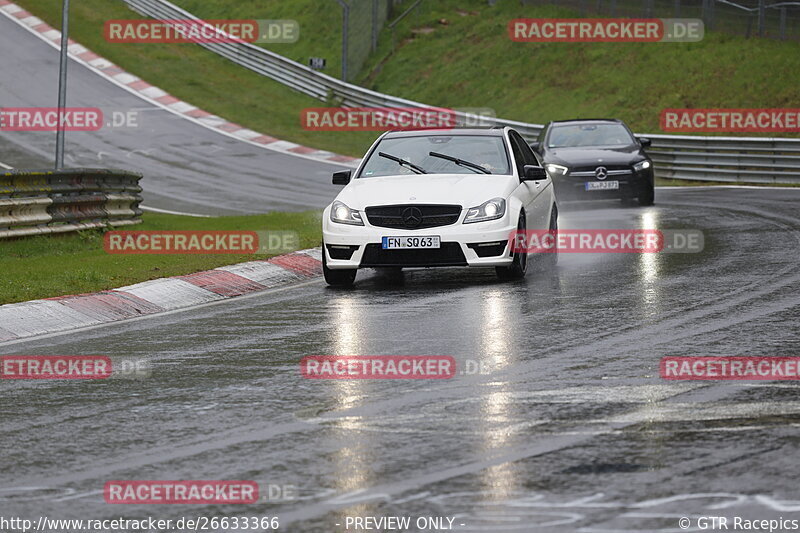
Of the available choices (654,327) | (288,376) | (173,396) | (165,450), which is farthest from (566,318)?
(165,450)

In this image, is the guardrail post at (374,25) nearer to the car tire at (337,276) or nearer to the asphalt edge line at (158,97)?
the asphalt edge line at (158,97)

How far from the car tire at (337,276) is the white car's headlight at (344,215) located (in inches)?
12.9

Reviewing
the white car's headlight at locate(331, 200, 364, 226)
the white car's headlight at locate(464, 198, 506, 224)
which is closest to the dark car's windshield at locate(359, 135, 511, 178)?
the white car's headlight at locate(331, 200, 364, 226)

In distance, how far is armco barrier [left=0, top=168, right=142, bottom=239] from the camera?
54.4ft

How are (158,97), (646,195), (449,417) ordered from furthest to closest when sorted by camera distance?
1. (158,97)
2. (646,195)
3. (449,417)

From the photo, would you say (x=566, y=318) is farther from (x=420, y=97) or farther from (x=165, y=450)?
(x=420, y=97)

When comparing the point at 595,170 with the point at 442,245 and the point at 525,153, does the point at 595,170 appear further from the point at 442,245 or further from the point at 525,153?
the point at 442,245

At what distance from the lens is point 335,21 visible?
55094mm

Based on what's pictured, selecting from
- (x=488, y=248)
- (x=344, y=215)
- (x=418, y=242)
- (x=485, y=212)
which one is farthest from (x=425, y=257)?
(x=344, y=215)

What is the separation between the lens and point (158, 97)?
151ft

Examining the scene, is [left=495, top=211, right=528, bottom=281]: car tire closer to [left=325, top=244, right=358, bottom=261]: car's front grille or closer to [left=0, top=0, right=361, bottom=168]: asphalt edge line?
[left=325, top=244, right=358, bottom=261]: car's front grille

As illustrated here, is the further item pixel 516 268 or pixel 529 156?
pixel 529 156

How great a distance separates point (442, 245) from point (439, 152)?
184 cm

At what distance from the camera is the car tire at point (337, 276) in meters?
13.3
